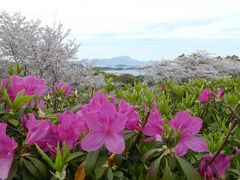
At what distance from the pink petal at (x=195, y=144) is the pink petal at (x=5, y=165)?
53cm

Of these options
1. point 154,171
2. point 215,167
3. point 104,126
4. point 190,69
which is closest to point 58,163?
point 104,126

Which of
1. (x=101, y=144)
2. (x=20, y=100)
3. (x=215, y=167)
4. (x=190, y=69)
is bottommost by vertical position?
(x=190, y=69)

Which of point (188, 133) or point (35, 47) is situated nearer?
point (188, 133)

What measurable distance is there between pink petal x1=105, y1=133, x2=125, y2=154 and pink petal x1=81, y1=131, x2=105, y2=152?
0.06 feet

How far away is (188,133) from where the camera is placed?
1375 mm

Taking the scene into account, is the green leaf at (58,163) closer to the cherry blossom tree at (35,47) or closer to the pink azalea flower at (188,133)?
the pink azalea flower at (188,133)

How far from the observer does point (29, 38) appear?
8.48m

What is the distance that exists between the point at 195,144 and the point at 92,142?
1.08 ft

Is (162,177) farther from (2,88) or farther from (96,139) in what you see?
(2,88)

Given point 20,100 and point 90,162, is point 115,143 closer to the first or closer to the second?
point 90,162

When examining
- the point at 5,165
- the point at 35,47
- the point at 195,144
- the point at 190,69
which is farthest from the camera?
the point at 190,69

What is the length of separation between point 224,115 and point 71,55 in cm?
595

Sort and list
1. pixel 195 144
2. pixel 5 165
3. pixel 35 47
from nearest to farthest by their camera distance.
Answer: pixel 5 165, pixel 195 144, pixel 35 47

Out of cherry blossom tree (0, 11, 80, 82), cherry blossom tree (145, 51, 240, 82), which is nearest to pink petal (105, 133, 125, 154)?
cherry blossom tree (0, 11, 80, 82)
